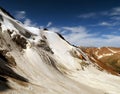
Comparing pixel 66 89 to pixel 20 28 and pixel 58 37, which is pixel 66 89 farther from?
pixel 58 37

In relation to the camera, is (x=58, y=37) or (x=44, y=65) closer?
(x=44, y=65)

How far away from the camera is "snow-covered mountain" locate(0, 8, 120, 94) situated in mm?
31312

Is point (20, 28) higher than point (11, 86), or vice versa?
point (20, 28)

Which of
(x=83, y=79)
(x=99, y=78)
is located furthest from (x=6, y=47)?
(x=99, y=78)

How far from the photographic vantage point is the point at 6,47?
41938 millimetres

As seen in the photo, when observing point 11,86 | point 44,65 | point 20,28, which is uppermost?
point 20,28

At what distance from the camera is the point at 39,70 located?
4231 cm

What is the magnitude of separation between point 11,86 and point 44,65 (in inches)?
736

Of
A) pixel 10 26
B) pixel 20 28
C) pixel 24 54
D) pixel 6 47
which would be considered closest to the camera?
pixel 6 47

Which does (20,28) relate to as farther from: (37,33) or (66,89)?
(66,89)

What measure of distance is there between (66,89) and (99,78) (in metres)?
18.8

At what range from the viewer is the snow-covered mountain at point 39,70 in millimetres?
31312

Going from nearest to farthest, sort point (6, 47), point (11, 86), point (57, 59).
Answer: point (11, 86), point (6, 47), point (57, 59)

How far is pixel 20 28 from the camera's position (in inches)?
2080
